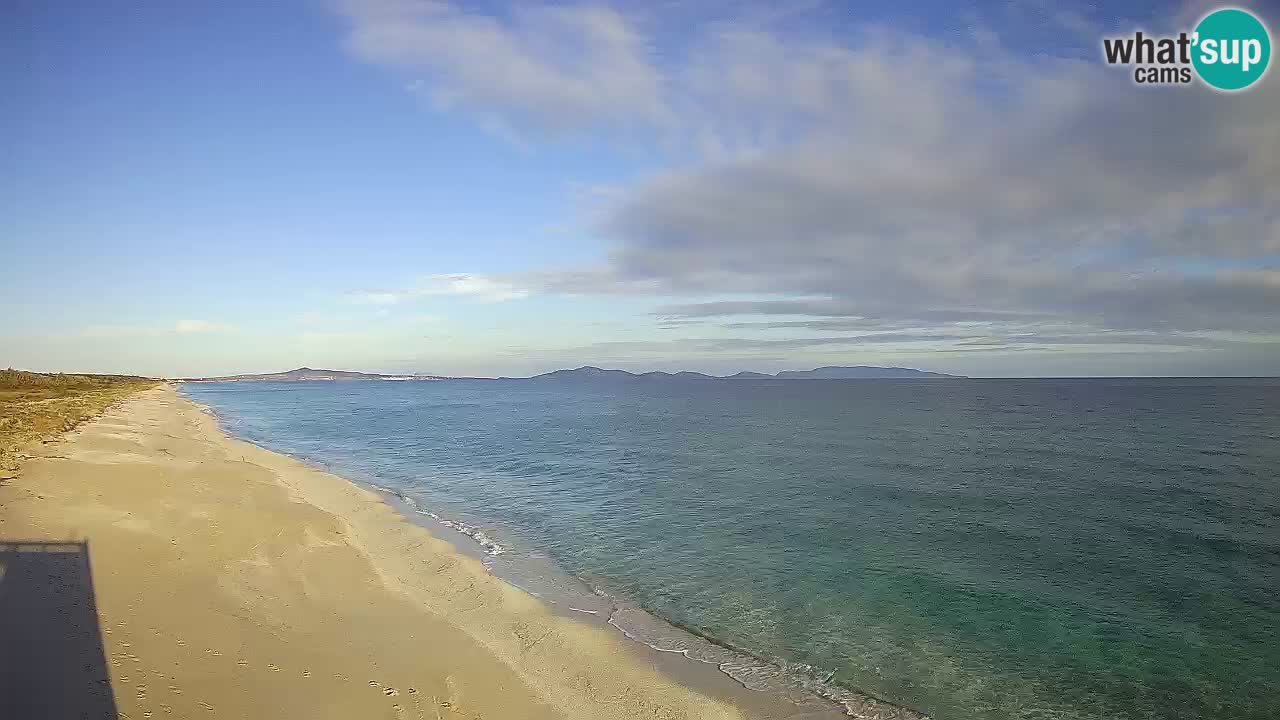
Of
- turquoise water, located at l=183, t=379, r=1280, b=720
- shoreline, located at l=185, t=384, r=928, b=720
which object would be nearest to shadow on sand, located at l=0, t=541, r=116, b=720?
shoreline, located at l=185, t=384, r=928, b=720

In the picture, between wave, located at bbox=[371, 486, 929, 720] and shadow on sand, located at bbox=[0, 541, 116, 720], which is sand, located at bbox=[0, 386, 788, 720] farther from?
wave, located at bbox=[371, 486, 929, 720]

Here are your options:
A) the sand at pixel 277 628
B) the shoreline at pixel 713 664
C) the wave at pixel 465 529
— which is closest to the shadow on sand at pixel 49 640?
the sand at pixel 277 628

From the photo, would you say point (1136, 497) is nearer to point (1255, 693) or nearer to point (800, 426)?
point (1255, 693)

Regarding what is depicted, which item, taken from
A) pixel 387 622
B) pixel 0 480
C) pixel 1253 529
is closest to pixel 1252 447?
pixel 1253 529

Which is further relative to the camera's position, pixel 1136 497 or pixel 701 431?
pixel 701 431

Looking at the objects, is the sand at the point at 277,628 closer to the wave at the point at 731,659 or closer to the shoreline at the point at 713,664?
the shoreline at the point at 713,664

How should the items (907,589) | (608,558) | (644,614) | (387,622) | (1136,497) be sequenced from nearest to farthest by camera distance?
1. (387,622)
2. (644,614)
3. (907,589)
4. (608,558)
5. (1136,497)

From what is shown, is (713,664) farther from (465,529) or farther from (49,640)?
(465,529)

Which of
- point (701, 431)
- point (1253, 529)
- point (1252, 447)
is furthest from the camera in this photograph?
point (701, 431)
